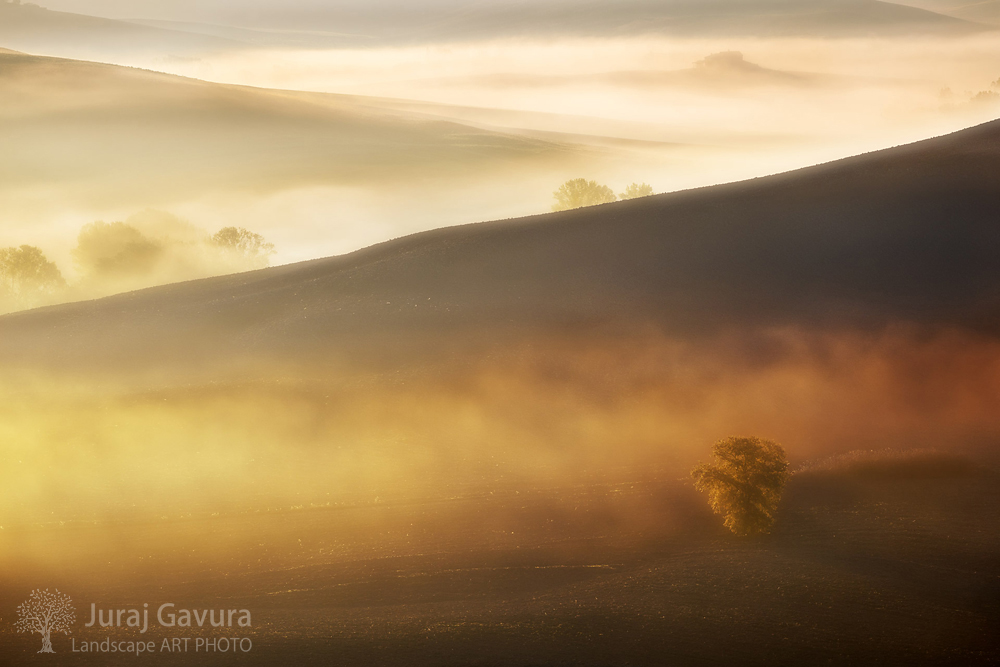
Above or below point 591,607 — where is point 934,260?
above

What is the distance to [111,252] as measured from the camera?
11519 cm

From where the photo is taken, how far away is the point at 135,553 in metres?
30.0

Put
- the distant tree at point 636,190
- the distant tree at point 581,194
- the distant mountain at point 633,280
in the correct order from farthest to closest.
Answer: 1. the distant tree at point 636,190
2. the distant tree at point 581,194
3. the distant mountain at point 633,280

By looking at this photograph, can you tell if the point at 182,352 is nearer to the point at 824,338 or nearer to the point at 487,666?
the point at 487,666

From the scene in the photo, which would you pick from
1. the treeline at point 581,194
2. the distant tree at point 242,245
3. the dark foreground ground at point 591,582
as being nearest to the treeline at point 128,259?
the distant tree at point 242,245

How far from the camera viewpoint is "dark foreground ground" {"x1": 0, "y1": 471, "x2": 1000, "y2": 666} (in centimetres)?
2239

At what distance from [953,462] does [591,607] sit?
20118 mm

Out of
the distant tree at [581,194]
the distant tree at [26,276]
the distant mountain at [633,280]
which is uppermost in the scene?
the distant tree at [581,194]

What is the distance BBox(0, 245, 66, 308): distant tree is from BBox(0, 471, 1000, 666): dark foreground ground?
3722 inches

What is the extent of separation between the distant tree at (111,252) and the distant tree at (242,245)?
12169mm

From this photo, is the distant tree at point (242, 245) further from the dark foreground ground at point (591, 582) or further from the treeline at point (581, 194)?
the dark foreground ground at point (591, 582)

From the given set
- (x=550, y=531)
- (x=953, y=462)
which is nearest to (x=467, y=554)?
(x=550, y=531)

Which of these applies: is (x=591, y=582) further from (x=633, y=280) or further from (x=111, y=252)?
(x=111, y=252)

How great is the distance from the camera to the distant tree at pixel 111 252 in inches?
4532
